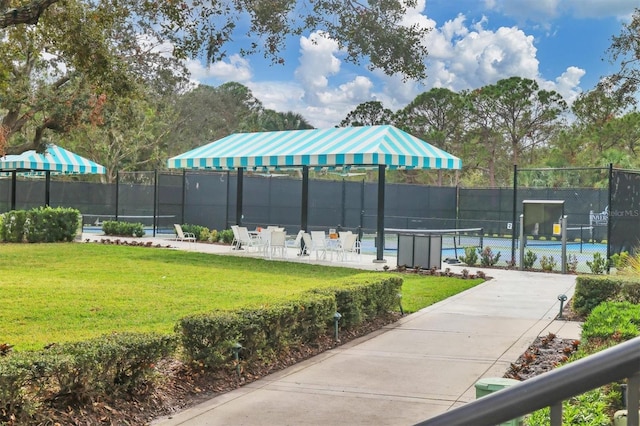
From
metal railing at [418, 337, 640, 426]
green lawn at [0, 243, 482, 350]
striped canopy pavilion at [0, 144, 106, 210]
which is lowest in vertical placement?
green lawn at [0, 243, 482, 350]

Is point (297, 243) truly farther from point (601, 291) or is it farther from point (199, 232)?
point (601, 291)

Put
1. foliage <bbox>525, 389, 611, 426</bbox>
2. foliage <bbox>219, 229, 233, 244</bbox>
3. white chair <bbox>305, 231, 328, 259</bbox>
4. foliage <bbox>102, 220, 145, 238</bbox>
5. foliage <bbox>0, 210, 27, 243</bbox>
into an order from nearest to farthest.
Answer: foliage <bbox>525, 389, 611, 426</bbox> < white chair <bbox>305, 231, 328, 259</bbox> < foliage <bbox>0, 210, 27, 243</bbox> < foliage <bbox>219, 229, 233, 244</bbox> < foliage <bbox>102, 220, 145, 238</bbox>

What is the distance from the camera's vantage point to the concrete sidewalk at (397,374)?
18.2ft

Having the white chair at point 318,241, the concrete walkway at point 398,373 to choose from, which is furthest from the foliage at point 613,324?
the white chair at point 318,241

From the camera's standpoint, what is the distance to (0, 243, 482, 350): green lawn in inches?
361

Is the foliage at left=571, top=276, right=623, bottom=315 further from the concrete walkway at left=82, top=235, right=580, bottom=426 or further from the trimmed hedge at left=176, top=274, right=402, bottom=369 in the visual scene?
the trimmed hedge at left=176, top=274, right=402, bottom=369

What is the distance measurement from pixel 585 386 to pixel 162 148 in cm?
5144

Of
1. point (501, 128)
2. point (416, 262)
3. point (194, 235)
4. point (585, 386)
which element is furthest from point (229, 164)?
point (501, 128)

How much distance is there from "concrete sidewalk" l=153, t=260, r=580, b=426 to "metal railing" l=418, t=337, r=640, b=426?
158 inches

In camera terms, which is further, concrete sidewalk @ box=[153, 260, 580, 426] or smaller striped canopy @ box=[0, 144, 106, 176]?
smaller striped canopy @ box=[0, 144, 106, 176]

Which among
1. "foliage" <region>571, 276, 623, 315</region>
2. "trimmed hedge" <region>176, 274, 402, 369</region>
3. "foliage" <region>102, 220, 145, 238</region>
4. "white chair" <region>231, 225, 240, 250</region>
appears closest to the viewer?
"trimmed hedge" <region>176, 274, 402, 369</region>

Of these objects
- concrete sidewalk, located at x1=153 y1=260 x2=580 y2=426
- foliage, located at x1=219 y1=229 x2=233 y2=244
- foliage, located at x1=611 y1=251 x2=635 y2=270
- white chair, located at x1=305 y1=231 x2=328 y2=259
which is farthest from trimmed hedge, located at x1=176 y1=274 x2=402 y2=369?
foliage, located at x1=219 y1=229 x2=233 y2=244

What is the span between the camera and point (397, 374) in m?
6.87

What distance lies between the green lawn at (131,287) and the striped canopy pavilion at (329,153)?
307 centimetres
